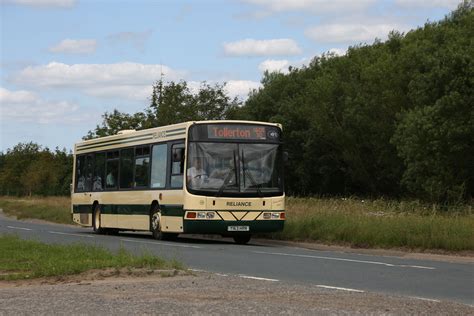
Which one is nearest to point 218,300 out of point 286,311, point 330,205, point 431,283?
point 286,311

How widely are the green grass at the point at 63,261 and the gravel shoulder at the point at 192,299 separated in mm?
884

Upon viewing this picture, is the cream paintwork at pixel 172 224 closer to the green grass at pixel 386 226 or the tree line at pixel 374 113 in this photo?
the green grass at pixel 386 226

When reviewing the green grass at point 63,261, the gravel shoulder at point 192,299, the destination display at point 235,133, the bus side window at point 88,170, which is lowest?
the gravel shoulder at point 192,299

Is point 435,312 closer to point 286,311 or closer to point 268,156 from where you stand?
point 286,311

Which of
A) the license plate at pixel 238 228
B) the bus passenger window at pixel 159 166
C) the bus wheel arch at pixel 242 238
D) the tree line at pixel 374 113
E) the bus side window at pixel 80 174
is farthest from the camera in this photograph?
the tree line at pixel 374 113

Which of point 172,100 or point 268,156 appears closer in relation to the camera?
point 268,156

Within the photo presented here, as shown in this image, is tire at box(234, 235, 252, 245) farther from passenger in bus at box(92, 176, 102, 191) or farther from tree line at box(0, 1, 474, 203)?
tree line at box(0, 1, 474, 203)

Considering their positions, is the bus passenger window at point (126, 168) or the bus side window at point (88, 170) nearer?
the bus passenger window at point (126, 168)

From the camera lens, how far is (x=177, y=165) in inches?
1033

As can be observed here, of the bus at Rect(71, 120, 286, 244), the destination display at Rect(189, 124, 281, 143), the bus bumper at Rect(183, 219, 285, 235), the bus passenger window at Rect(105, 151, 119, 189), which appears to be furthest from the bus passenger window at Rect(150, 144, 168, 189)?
the bus passenger window at Rect(105, 151, 119, 189)

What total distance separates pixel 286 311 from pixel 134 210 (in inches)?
761

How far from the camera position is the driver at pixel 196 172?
2556cm

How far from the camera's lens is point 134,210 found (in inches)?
1155

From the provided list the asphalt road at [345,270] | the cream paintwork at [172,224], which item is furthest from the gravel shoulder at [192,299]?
the cream paintwork at [172,224]
